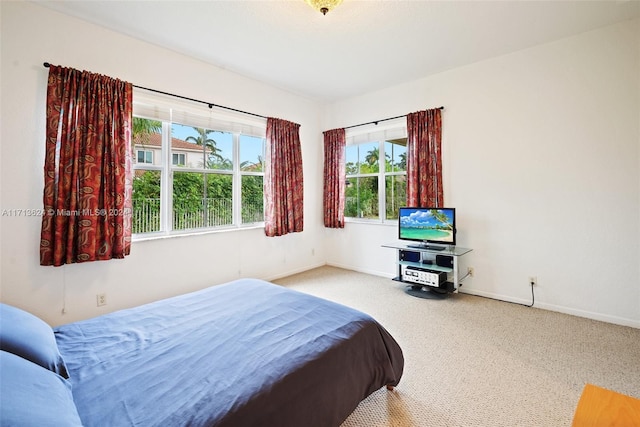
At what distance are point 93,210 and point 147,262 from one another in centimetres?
75

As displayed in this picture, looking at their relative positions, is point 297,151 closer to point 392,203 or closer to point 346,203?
point 346,203

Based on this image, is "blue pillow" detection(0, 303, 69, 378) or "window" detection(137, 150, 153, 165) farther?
"window" detection(137, 150, 153, 165)

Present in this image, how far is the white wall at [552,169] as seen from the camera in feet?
8.89

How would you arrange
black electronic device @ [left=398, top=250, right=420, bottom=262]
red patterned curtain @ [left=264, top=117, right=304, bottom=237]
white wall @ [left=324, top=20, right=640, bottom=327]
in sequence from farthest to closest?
red patterned curtain @ [left=264, top=117, right=304, bottom=237] < black electronic device @ [left=398, top=250, right=420, bottom=262] < white wall @ [left=324, top=20, right=640, bottom=327]

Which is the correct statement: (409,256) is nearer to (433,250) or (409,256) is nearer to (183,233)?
(433,250)

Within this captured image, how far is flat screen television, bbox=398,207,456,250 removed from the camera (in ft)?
11.4

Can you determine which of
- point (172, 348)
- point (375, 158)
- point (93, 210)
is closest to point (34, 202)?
point (93, 210)

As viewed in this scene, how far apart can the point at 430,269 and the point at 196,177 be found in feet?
10.2

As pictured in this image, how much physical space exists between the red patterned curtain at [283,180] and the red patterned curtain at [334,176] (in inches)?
21.7

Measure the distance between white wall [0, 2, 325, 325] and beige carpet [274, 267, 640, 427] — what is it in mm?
1940

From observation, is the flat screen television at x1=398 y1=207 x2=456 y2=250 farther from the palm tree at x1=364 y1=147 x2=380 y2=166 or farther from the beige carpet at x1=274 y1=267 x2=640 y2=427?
the palm tree at x1=364 y1=147 x2=380 y2=166

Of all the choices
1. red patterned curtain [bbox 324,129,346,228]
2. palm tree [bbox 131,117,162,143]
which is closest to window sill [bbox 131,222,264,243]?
palm tree [bbox 131,117,162,143]

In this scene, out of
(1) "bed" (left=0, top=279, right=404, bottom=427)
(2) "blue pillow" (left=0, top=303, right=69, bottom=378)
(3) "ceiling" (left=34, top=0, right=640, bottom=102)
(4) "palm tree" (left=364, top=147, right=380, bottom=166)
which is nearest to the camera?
(1) "bed" (left=0, top=279, right=404, bottom=427)

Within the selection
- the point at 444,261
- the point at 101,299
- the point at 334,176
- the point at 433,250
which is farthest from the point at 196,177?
the point at 444,261
